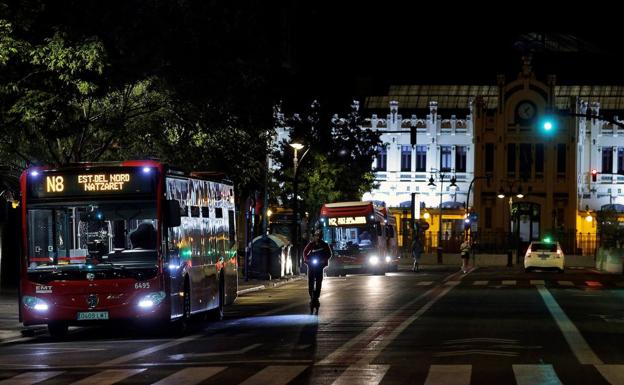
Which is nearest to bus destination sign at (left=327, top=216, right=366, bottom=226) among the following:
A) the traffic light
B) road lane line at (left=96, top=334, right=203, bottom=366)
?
the traffic light

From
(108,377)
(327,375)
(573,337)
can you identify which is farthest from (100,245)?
(573,337)

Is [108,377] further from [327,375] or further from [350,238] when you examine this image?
[350,238]

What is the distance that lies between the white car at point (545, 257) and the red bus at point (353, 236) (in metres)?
7.83

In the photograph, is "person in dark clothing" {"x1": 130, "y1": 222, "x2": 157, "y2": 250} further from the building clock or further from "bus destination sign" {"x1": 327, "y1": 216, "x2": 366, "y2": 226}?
the building clock

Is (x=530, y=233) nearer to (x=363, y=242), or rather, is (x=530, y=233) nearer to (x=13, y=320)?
(x=363, y=242)

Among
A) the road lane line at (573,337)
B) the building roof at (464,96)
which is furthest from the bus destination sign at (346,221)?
the building roof at (464,96)

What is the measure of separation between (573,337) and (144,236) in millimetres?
7378

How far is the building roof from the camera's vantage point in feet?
324

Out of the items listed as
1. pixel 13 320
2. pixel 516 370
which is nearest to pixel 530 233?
pixel 13 320

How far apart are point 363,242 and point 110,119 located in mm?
25593

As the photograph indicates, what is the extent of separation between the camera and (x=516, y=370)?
15664mm

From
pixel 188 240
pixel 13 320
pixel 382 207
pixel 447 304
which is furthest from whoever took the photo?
pixel 382 207

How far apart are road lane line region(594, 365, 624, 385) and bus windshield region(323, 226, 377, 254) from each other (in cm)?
3904

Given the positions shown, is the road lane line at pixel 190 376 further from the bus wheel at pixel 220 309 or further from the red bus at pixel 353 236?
the red bus at pixel 353 236
